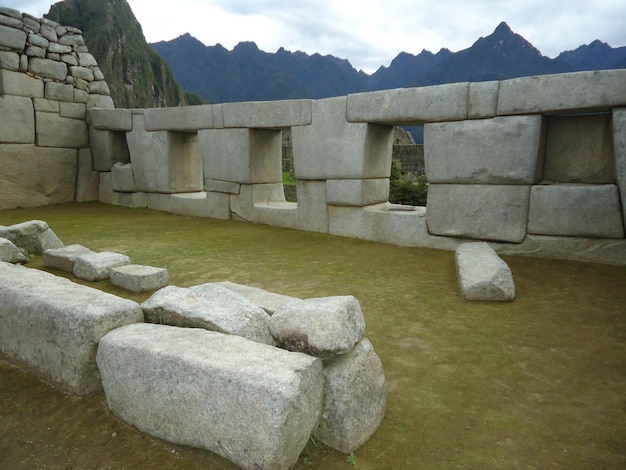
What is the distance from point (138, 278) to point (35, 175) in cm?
615

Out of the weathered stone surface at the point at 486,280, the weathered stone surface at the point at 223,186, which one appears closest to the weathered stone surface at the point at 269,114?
the weathered stone surface at the point at 223,186

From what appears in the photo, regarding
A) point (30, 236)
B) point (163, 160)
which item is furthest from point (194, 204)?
point (30, 236)

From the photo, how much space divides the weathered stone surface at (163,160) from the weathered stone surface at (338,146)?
2757mm

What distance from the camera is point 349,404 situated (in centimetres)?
180

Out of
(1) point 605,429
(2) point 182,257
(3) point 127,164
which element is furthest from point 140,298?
(3) point 127,164

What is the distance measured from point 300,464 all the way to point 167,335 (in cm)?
84

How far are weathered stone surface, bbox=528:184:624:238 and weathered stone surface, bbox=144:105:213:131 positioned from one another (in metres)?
4.88

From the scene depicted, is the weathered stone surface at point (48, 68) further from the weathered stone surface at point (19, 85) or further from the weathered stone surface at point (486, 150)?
the weathered stone surface at point (486, 150)

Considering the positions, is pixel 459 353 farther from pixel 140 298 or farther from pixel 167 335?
pixel 140 298

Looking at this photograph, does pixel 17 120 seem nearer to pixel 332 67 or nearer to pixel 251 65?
pixel 251 65

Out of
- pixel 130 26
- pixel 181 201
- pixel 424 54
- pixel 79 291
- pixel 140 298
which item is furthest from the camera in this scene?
pixel 424 54

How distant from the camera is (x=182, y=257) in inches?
188

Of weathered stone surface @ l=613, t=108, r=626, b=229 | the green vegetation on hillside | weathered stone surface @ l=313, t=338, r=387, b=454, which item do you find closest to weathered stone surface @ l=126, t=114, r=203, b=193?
weathered stone surface @ l=613, t=108, r=626, b=229

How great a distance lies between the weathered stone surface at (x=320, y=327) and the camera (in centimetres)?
182
